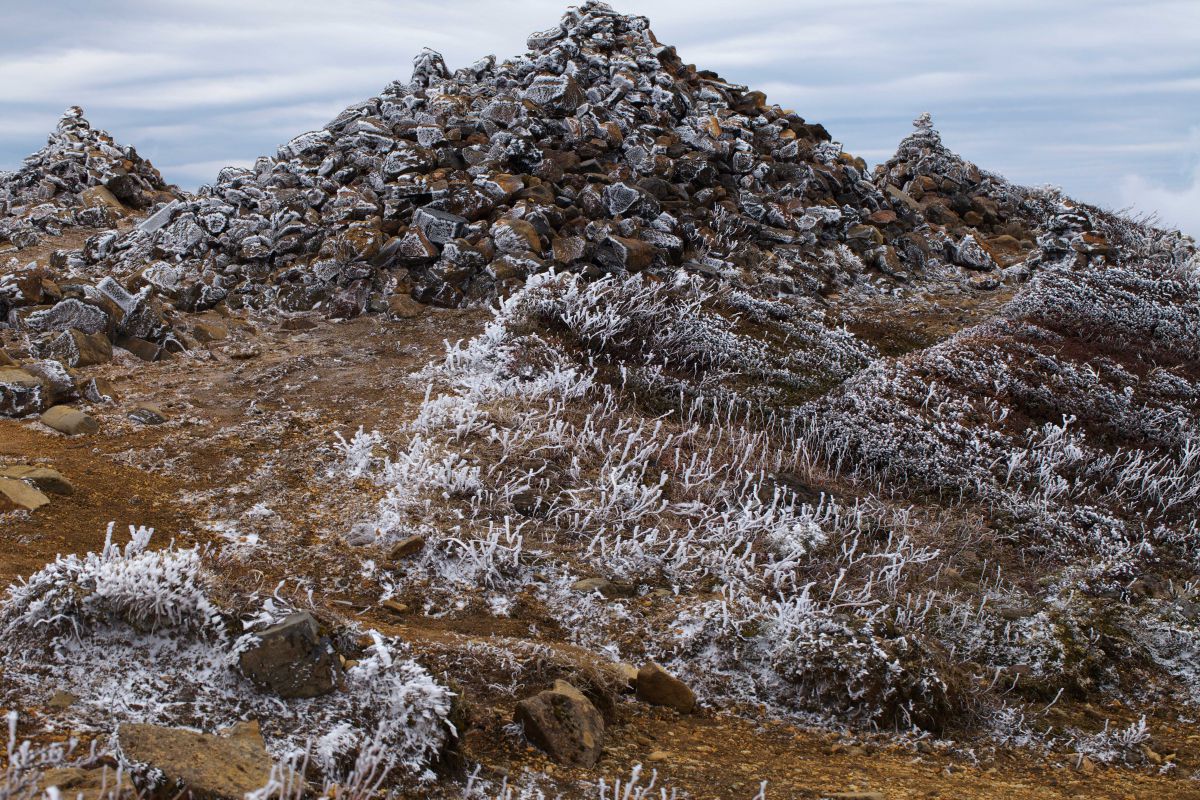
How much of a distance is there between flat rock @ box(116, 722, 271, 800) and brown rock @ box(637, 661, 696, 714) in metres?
1.64

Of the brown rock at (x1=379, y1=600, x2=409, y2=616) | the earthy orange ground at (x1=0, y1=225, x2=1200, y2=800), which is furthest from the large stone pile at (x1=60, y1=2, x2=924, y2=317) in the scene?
the brown rock at (x1=379, y1=600, x2=409, y2=616)

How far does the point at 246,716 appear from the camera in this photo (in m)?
2.92

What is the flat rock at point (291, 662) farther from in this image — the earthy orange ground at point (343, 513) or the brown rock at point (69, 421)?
the brown rock at point (69, 421)

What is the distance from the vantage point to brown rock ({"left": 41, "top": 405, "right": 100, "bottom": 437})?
593cm

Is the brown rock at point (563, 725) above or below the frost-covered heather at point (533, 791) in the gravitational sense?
above

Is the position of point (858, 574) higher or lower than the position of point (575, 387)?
lower

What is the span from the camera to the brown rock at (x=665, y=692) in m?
3.73

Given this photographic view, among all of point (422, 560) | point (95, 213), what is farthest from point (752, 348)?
point (95, 213)

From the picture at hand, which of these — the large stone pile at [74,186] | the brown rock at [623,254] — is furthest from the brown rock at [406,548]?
the large stone pile at [74,186]

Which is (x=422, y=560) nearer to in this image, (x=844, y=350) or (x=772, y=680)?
(x=772, y=680)

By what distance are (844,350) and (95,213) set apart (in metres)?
11.8

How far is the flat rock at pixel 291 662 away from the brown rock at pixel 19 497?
227 cm

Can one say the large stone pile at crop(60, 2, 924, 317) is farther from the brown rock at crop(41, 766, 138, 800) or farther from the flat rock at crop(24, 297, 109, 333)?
the brown rock at crop(41, 766, 138, 800)

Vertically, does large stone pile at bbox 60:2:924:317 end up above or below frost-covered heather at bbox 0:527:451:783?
above
